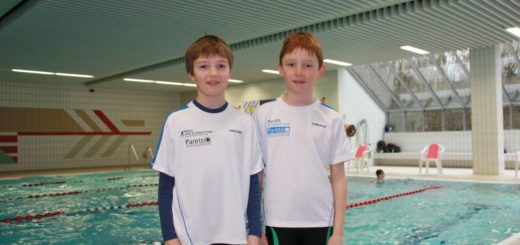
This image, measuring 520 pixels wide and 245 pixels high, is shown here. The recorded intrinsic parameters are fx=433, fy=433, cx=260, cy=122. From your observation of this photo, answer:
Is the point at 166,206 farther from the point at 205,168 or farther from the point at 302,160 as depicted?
the point at 302,160

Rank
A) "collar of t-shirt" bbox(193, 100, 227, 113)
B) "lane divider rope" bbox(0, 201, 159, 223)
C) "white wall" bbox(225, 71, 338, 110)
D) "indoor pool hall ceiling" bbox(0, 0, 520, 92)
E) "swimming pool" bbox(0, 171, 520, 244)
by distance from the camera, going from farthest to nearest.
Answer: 1. "white wall" bbox(225, 71, 338, 110)
2. "indoor pool hall ceiling" bbox(0, 0, 520, 92)
3. "lane divider rope" bbox(0, 201, 159, 223)
4. "swimming pool" bbox(0, 171, 520, 244)
5. "collar of t-shirt" bbox(193, 100, 227, 113)

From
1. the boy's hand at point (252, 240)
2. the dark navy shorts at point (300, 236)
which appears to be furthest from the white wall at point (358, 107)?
the boy's hand at point (252, 240)

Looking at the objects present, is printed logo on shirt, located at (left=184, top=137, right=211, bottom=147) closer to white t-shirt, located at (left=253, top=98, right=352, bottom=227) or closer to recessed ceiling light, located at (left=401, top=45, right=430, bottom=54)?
white t-shirt, located at (left=253, top=98, right=352, bottom=227)

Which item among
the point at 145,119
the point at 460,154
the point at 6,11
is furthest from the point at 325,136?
the point at 145,119

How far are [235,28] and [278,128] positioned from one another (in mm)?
7864

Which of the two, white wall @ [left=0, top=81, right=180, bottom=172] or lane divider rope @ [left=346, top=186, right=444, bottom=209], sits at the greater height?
white wall @ [left=0, top=81, right=180, bottom=172]

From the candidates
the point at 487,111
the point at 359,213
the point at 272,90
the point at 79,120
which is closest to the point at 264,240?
the point at 359,213

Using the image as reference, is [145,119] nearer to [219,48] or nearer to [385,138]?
[385,138]

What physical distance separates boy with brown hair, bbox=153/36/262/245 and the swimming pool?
3.72 meters

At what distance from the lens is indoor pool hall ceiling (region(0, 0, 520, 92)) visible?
801 cm

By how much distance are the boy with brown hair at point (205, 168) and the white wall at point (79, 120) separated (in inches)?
709

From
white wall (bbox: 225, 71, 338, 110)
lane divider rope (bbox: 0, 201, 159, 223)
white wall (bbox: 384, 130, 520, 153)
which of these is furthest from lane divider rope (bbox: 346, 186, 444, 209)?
white wall (bbox: 384, 130, 520, 153)

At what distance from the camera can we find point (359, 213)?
284 inches

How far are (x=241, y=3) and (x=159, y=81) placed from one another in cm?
1097
